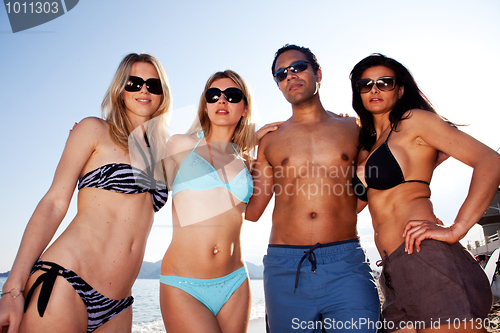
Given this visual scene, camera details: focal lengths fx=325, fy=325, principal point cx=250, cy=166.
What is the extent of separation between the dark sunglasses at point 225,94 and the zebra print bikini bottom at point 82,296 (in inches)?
91.4

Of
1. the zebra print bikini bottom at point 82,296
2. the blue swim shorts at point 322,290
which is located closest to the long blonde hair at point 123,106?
the zebra print bikini bottom at point 82,296

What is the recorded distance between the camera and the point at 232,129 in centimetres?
411

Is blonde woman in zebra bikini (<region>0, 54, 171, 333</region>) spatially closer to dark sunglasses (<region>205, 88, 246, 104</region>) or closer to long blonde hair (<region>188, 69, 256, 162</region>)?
dark sunglasses (<region>205, 88, 246, 104</region>)

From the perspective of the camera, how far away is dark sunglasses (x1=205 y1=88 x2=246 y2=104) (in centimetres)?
382

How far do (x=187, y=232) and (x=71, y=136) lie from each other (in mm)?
1287

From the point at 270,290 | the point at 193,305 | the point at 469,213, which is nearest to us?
the point at 469,213

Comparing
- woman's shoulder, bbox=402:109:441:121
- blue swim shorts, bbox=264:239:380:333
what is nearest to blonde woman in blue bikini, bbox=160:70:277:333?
blue swim shorts, bbox=264:239:380:333

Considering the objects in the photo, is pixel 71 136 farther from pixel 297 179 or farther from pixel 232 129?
pixel 297 179

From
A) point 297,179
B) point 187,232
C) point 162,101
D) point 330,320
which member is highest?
point 162,101

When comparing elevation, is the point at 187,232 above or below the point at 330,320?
above

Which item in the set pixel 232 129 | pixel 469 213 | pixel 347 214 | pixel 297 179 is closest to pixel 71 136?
pixel 232 129

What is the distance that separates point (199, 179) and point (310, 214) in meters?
1.20

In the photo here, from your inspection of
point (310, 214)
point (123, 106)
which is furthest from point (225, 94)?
point (310, 214)

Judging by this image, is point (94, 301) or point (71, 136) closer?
point (94, 301)
